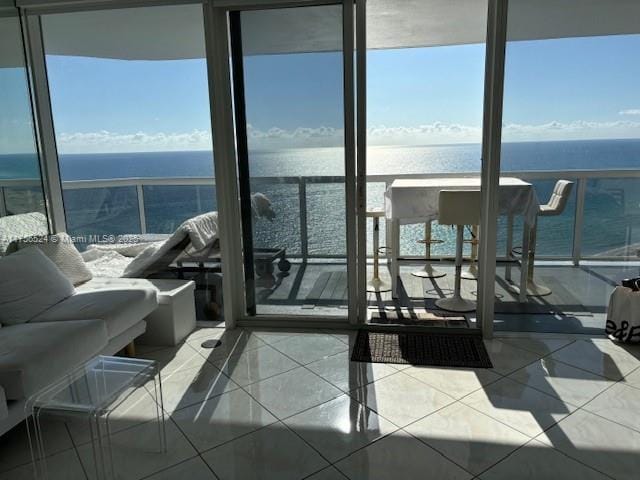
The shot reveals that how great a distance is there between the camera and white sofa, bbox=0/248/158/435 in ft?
6.90

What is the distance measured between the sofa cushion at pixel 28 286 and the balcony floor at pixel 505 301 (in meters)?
1.44

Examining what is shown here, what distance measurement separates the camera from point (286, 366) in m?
3.04

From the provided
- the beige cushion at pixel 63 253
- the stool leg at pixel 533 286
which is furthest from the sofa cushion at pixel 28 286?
the stool leg at pixel 533 286

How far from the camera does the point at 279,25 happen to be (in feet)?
10.9

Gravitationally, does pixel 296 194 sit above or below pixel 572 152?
below

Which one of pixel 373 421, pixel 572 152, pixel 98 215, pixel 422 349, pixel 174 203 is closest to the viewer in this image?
pixel 373 421

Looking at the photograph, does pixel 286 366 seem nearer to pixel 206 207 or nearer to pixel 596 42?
pixel 206 207

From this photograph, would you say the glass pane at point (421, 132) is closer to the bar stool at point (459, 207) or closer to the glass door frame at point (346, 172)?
the glass door frame at point (346, 172)

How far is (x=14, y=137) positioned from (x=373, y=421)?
10.6 ft

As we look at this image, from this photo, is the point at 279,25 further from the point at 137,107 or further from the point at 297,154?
the point at 137,107

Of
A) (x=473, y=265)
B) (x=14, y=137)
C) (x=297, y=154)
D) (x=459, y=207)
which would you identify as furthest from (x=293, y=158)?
(x=473, y=265)

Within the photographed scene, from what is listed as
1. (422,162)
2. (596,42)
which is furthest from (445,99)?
(596,42)

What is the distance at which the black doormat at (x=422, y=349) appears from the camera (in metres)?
3.08

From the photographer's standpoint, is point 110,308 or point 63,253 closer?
point 110,308
